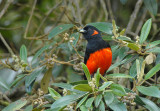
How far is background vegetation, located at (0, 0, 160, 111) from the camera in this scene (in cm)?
229

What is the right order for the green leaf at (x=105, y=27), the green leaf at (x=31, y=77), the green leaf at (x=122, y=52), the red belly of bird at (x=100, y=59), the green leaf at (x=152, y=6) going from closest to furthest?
the green leaf at (x=122, y=52) < the green leaf at (x=31, y=77) < the green leaf at (x=105, y=27) < the red belly of bird at (x=100, y=59) < the green leaf at (x=152, y=6)

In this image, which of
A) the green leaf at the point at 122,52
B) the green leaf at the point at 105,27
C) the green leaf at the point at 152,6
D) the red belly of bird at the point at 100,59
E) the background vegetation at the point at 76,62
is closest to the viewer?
the background vegetation at the point at 76,62

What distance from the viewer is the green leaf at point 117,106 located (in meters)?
2.22

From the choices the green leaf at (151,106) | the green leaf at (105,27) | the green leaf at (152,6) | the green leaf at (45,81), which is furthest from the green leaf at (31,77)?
the green leaf at (152,6)

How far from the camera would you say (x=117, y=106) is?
7.38 feet

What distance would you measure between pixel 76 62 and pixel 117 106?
1.49 metres

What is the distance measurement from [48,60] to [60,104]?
1041mm

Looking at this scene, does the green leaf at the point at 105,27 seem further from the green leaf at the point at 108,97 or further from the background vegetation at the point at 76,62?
the green leaf at the point at 108,97

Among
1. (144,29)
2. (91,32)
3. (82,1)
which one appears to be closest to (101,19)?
(82,1)

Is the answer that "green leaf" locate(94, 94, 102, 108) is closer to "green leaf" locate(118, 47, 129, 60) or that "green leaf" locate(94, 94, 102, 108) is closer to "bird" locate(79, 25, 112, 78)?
"green leaf" locate(118, 47, 129, 60)

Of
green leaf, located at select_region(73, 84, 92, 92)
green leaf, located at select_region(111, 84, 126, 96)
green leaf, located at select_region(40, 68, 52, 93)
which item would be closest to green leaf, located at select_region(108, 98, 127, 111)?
green leaf, located at select_region(111, 84, 126, 96)

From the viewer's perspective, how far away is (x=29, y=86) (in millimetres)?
3246

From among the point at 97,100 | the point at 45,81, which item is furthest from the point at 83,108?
the point at 45,81

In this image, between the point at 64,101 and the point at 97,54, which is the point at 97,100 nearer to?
the point at 64,101
